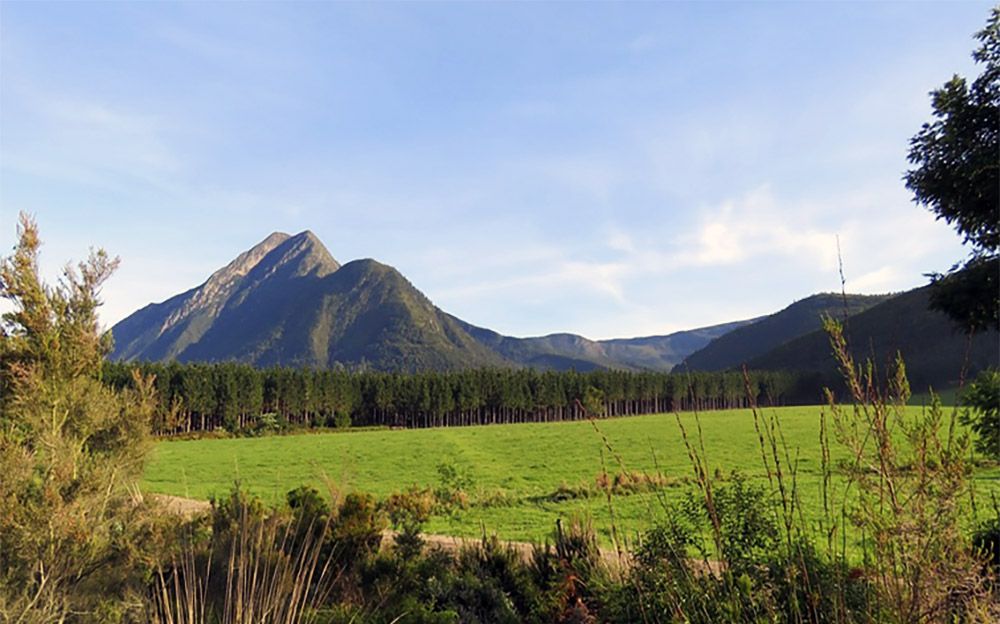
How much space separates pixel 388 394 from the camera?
3398 inches

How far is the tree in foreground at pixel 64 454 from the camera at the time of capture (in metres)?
6.50

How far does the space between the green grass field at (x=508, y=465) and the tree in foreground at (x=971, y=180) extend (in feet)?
17.6

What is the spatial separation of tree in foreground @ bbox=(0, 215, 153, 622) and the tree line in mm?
66606

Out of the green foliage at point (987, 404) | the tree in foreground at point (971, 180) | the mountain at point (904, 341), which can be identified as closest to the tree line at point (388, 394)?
the mountain at point (904, 341)

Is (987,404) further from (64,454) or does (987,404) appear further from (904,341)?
(904,341)

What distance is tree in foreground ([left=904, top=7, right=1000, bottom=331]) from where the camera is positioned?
7270 millimetres

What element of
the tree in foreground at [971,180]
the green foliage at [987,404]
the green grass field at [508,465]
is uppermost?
the tree in foreground at [971,180]

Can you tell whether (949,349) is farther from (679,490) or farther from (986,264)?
(986,264)

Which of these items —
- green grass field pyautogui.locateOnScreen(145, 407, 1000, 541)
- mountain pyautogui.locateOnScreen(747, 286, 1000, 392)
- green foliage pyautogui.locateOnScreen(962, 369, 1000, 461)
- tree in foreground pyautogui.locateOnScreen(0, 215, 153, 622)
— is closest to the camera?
tree in foreground pyautogui.locateOnScreen(0, 215, 153, 622)

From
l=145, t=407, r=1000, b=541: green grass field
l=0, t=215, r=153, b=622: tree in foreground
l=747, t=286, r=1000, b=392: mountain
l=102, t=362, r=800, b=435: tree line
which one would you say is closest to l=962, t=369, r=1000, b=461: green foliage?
l=145, t=407, r=1000, b=541: green grass field

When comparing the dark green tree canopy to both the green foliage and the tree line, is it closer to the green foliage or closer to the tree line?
the green foliage

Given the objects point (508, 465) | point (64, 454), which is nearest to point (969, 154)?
point (64, 454)

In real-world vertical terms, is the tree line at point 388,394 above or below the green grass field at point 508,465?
above

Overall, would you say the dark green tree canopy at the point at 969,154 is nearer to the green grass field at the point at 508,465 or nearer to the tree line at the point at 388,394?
the green grass field at the point at 508,465
